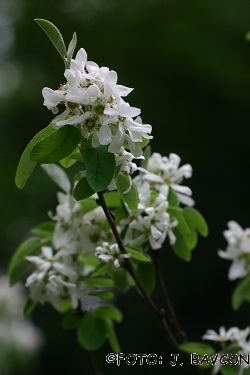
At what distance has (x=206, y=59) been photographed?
11.6ft

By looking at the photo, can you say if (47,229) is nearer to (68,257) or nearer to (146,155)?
(68,257)

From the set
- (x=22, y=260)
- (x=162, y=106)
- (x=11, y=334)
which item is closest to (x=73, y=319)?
(x=22, y=260)

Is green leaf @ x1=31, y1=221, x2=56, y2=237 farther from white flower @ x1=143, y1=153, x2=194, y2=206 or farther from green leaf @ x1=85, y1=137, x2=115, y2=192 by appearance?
green leaf @ x1=85, y1=137, x2=115, y2=192

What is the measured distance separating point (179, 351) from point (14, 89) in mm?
3075

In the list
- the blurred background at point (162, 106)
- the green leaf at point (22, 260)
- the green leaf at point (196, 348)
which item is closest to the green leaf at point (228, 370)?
the green leaf at point (196, 348)

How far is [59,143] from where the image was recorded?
575mm

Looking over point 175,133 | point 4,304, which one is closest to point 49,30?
point 4,304

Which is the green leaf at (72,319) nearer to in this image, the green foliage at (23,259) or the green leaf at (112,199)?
the green foliage at (23,259)

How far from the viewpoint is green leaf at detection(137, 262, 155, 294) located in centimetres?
81

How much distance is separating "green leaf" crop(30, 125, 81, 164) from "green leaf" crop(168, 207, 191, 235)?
0.93 ft

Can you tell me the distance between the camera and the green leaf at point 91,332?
86 centimetres

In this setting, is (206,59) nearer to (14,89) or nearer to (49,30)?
(14,89)

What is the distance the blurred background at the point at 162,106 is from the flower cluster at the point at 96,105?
2.42m

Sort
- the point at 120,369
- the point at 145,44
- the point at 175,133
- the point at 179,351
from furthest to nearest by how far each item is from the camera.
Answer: the point at 145,44
the point at 175,133
the point at 120,369
the point at 179,351
